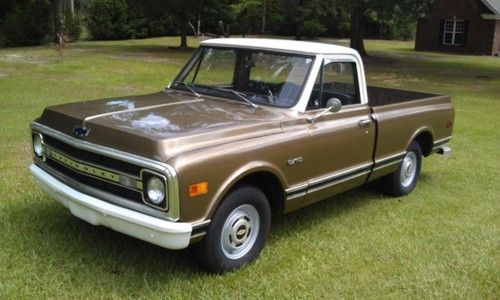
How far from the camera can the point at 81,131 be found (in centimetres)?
429

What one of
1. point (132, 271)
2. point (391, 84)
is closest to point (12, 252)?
point (132, 271)

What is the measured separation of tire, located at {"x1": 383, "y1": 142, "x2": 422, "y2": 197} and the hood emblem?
11.8 ft

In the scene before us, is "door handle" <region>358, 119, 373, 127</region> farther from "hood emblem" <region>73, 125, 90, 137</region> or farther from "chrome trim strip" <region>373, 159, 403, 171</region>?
"hood emblem" <region>73, 125, 90, 137</region>

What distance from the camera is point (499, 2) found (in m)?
39.3

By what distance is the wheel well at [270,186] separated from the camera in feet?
14.8

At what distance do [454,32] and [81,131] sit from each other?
38.9 meters

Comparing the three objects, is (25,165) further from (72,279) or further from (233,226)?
(233,226)

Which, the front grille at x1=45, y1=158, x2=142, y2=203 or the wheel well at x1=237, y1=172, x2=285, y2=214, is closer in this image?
the front grille at x1=45, y1=158, x2=142, y2=203

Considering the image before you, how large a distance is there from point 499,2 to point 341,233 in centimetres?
3916

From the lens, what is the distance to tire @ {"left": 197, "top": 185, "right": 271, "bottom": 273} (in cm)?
416

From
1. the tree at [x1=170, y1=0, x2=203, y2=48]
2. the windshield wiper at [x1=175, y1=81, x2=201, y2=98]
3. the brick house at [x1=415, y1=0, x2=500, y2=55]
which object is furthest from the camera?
the brick house at [x1=415, y1=0, x2=500, y2=55]

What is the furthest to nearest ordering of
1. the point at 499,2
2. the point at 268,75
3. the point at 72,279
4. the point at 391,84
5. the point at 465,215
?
the point at 499,2
the point at 391,84
the point at 465,215
the point at 268,75
the point at 72,279

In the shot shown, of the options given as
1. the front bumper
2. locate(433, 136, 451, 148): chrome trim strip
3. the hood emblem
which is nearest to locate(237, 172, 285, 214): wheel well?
the front bumper

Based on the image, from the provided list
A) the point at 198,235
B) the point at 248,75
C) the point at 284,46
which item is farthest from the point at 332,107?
the point at 198,235
